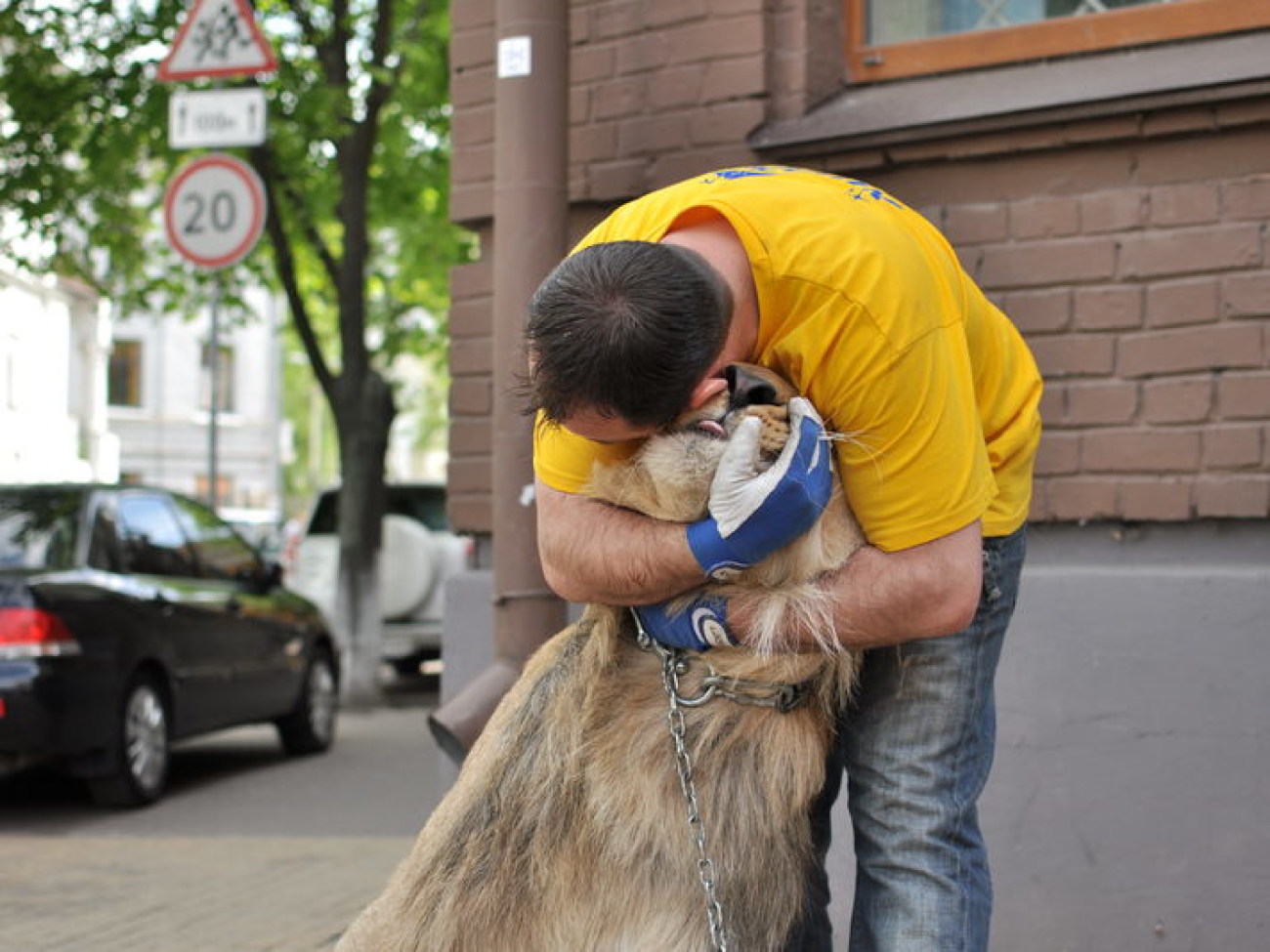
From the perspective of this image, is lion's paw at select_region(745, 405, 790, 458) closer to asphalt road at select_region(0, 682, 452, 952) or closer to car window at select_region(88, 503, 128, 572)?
asphalt road at select_region(0, 682, 452, 952)

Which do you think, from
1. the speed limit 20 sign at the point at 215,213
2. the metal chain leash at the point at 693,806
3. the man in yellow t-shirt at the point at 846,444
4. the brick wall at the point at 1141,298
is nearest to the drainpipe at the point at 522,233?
the brick wall at the point at 1141,298

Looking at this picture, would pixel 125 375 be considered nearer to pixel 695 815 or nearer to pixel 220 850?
pixel 220 850

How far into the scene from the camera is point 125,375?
45.8m

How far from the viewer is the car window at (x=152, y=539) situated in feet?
26.7

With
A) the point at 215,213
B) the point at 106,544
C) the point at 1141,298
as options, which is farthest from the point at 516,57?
the point at 215,213

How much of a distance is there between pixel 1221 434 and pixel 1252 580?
0.37m

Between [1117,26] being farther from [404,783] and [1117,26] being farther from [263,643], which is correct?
[263,643]

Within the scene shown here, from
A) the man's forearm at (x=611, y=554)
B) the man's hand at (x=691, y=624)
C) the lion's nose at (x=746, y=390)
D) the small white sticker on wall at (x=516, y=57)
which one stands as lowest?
the man's hand at (x=691, y=624)

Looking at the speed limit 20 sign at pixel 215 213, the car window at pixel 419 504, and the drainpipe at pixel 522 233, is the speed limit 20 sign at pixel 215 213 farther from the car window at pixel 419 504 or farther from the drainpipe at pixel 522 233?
the car window at pixel 419 504

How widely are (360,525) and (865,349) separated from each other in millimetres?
9727

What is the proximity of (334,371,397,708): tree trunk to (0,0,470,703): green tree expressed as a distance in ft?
0.04

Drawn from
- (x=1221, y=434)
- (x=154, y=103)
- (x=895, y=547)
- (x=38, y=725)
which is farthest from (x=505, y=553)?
(x=154, y=103)

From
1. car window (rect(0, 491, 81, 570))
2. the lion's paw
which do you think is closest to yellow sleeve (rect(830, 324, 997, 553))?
the lion's paw

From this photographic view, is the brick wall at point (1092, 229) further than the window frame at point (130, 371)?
No
